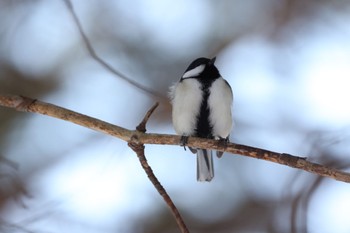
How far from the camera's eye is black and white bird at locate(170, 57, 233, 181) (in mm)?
1871

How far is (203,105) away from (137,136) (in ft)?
1.99

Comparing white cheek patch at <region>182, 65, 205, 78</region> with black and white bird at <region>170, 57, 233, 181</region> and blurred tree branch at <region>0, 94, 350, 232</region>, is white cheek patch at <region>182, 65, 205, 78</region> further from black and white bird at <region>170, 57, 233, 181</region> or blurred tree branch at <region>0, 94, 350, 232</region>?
blurred tree branch at <region>0, 94, 350, 232</region>

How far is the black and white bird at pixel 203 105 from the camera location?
1871 millimetres

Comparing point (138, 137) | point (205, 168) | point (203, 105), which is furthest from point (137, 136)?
point (205, 168)

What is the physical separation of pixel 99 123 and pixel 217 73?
0.75m

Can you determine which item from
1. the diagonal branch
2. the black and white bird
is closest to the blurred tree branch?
the diagonal branch

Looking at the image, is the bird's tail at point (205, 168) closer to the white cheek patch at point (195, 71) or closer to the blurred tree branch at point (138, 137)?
the white cheek patch at point (195, 71)

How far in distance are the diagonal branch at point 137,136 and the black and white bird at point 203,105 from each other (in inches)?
21.2

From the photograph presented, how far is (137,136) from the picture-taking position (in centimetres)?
130

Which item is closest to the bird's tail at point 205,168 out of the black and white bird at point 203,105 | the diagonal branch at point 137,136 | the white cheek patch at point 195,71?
the black and white bird at point 203,105

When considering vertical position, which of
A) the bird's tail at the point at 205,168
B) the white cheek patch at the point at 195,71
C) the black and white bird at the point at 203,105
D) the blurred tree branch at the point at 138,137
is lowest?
the blurred tree branch at the point at 138,137

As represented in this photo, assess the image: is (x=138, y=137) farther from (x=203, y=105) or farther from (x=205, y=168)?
(x=205, y=168)

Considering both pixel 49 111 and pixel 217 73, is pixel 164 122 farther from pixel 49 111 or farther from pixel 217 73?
pixel 49 111

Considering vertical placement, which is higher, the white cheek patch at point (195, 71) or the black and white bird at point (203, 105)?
the white cheek patch at point (195, 71)
